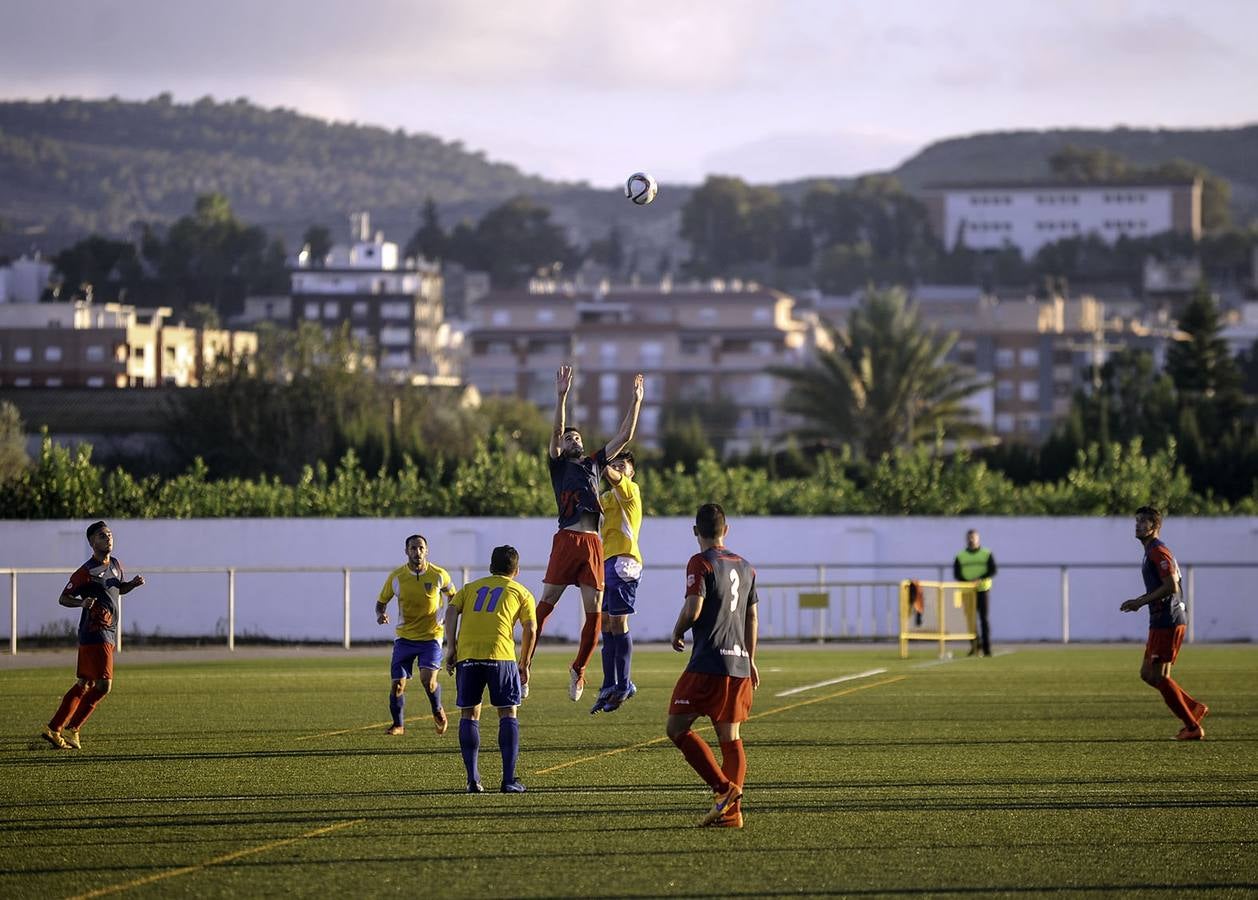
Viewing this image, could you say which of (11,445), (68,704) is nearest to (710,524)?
(68,704)

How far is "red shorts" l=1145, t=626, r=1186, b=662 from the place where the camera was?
63.5ft

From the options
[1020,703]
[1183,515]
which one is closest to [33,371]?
[1183,515]

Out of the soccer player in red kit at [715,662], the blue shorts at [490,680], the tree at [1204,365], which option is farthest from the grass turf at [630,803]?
the tree at [1204,365]

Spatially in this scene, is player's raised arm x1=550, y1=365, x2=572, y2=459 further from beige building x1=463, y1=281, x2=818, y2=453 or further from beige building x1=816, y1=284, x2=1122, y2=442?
beige building x1=816, y1=284, x2=1122, y2=442

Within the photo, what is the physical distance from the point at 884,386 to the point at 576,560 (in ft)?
197

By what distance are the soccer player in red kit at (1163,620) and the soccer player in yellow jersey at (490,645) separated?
694 centimetres

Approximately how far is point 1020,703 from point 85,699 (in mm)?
10593

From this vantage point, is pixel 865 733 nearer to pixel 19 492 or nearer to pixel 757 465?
pixel 19 492

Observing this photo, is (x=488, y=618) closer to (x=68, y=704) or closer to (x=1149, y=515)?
(x=68, y=704)

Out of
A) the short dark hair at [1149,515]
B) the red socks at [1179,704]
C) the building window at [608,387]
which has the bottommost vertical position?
the red socks at [1179,704]

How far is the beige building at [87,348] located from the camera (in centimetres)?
14374

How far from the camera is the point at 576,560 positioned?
1784 cm

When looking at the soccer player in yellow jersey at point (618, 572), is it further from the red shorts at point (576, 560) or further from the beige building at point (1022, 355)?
the beige building at point (1022, 355)

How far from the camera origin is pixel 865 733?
19.8 meters
